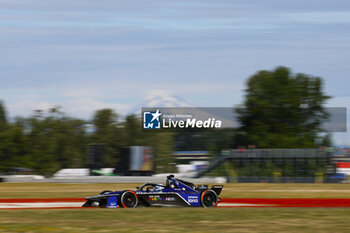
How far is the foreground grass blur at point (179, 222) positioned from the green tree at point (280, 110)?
56992 millimetres

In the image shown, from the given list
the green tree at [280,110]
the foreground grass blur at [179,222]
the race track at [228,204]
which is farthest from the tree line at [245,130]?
the foreground grass blur at [179,222]

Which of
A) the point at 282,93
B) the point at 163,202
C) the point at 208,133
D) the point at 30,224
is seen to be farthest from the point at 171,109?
the point at 30,224

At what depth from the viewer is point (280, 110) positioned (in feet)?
249

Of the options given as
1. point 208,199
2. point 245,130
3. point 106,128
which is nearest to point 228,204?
point 208,199

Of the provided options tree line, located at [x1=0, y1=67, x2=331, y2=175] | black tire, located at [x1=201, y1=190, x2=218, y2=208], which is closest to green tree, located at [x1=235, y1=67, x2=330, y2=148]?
tree line, located at [x1=0, y1=67, x2=331, y2=175]

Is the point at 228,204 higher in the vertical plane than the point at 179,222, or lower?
lower

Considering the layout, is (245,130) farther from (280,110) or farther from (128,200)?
(128,200)

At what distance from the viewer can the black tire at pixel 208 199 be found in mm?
19189

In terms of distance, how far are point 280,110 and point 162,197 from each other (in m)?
59.1

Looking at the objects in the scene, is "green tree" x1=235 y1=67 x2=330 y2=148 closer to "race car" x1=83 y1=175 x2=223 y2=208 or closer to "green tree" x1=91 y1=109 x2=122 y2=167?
"green tree" x1=91 y1=109 x2=122 y2=167

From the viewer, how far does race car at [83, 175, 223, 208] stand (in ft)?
61.2

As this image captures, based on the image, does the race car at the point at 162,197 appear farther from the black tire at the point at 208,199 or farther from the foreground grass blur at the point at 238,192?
the foreground grass blur at the point at 238,192

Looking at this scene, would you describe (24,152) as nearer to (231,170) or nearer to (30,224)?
(231,170)

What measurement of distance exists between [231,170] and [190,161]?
7.48m
